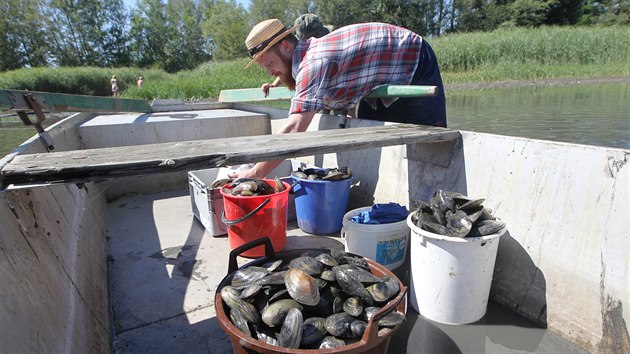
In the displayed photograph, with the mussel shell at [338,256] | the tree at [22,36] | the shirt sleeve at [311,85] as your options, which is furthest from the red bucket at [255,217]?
the tree at [22,36]

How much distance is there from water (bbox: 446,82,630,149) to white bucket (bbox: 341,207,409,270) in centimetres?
649

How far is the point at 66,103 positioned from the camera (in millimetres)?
3941

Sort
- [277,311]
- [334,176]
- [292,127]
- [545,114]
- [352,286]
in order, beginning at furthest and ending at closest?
[545,114] → [334,176] → [292,127] → [352,286] → [277,311]

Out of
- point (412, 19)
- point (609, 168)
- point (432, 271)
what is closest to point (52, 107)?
point (432, 271)

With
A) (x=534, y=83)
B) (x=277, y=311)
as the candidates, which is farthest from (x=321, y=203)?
(x=534, y=83)

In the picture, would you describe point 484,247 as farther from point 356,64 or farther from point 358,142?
point 356,64

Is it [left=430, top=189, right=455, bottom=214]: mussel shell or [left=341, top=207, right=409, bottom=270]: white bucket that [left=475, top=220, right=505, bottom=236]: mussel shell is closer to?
[left=430, top=189, right=455, bottom=214]: mussel shell

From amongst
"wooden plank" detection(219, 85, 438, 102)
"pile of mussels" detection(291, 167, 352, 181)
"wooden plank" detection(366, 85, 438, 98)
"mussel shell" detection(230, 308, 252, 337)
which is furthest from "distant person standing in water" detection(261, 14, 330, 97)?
"mussel shell" detection(230, 308, 252, 337)

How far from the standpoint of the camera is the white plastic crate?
11.1ft

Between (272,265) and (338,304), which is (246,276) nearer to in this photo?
(272,265)

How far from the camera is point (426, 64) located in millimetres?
3326

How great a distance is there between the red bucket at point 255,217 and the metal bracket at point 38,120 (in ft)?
4.85

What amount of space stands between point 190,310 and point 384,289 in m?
1.35

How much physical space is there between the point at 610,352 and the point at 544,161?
41.3 inches
